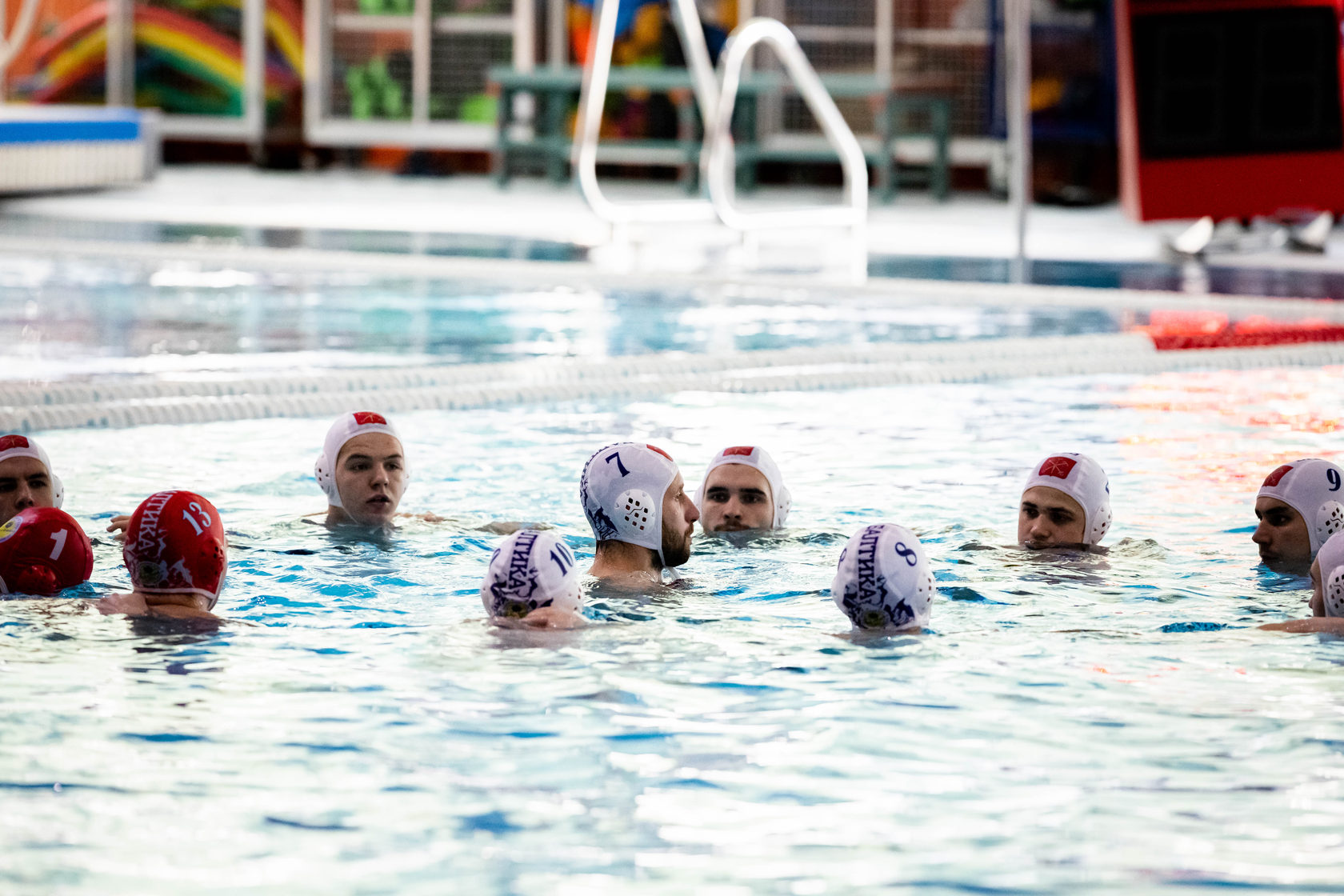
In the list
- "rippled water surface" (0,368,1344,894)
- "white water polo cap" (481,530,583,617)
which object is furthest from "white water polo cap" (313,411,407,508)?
"white water polo cap" (481,530,583,617)

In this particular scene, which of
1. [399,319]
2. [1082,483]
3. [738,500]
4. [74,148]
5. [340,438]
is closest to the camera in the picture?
[1082,483]

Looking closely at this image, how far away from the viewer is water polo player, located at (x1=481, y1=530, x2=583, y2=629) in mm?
5082

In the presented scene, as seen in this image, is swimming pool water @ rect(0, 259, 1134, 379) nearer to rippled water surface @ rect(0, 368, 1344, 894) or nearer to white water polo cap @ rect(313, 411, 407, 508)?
white water polo cap @ rect(313, 411, 407, 508)

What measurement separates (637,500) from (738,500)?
97 centimetres

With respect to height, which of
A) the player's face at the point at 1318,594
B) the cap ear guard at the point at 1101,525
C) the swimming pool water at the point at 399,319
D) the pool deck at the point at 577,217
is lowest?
the player's face at the point at 1318,594

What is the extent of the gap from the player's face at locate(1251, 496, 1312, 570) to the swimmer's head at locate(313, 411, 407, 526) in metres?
2.87

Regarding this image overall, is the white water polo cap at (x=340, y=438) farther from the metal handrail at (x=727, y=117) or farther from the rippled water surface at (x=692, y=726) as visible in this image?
the metal handrail at (x=727, y=117)

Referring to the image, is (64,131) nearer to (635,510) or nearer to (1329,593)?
(635,510)

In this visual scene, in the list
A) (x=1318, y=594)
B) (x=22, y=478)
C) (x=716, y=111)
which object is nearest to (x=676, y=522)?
(x=1318, y=594)

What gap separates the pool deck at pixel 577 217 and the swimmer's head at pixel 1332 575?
399 inches

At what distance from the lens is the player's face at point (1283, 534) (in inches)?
243

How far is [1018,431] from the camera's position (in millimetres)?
9320

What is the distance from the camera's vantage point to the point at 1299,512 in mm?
6156

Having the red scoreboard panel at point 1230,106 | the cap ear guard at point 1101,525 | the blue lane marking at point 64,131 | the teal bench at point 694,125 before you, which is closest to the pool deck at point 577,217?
the teal bench at point 694,125
